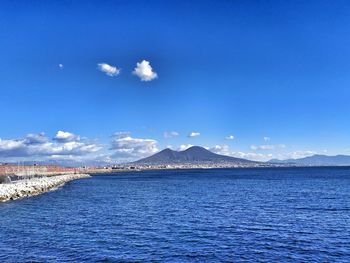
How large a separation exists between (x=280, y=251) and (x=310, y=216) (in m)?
18.4

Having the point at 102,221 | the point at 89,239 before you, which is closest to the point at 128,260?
the point at 89,239

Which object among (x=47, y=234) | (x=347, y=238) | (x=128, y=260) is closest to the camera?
(x=128, y=260)

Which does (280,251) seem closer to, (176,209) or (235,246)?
(235,246)

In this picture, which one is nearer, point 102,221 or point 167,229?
point 167,229

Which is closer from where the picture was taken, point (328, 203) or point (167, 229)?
point (167, 229)

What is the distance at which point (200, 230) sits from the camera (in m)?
36.5

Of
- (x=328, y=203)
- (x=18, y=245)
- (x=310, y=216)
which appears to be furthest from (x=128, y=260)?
(x=328, y=203)

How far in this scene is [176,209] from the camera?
52.8 m

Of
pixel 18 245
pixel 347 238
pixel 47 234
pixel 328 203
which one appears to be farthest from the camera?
A: pixel 328 203

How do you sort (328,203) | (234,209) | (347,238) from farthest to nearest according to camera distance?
(328,203) < (234,209) < (347,238)

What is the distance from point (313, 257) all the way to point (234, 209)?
25.1 meters

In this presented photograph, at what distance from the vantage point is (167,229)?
122ft

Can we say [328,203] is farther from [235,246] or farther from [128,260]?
[128,260]

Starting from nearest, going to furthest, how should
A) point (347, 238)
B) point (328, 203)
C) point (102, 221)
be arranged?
point (347, 238) → point (102, 221) → point (328, 203)
